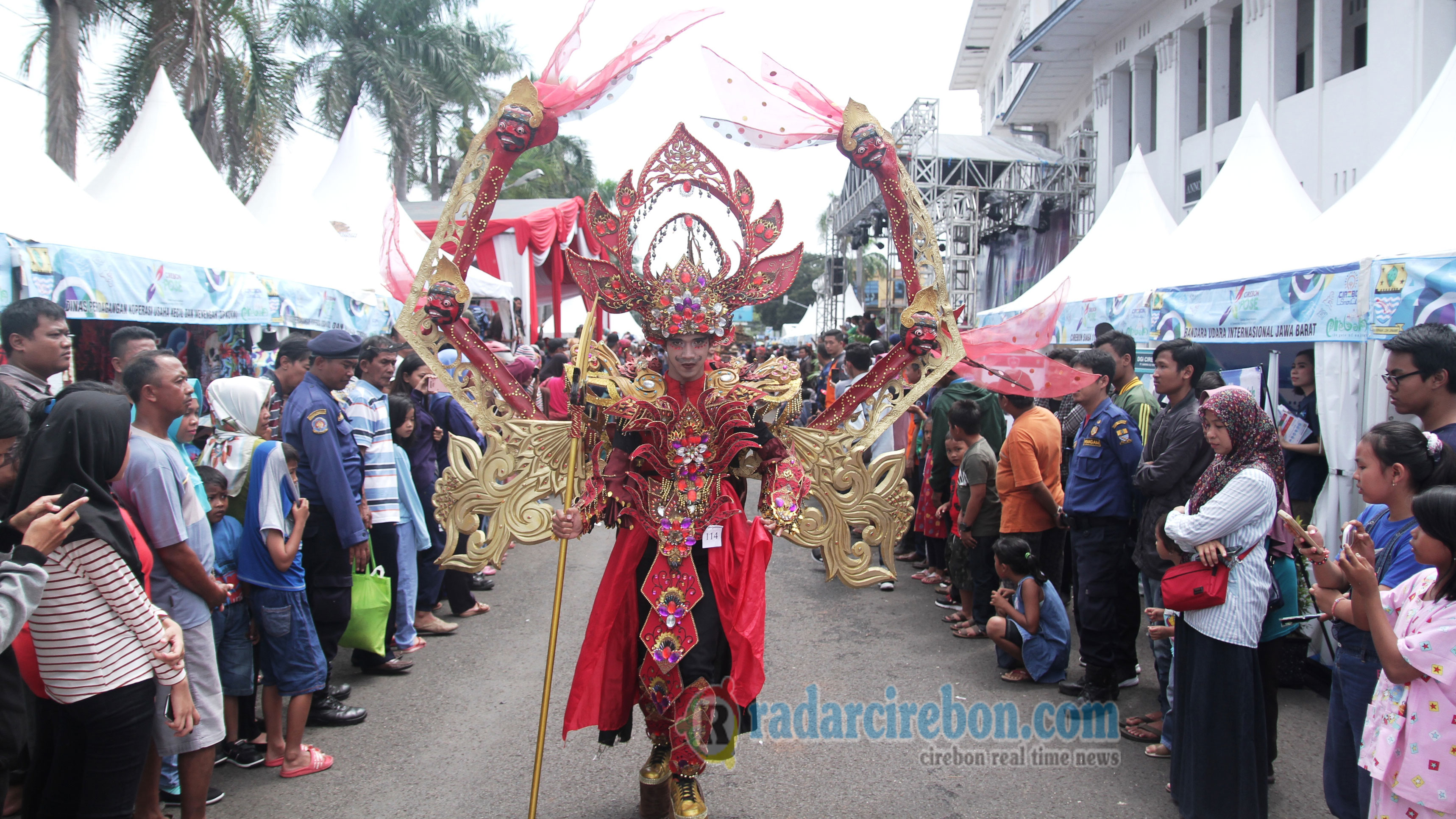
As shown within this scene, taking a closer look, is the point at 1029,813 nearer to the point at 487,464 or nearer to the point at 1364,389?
the point at 487,464

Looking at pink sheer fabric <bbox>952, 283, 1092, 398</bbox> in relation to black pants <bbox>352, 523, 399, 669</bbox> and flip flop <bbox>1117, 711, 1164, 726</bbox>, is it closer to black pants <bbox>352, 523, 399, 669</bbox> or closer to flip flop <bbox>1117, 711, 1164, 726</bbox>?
flip flop <bbox>1117, 711, 1164, 726</bbox>

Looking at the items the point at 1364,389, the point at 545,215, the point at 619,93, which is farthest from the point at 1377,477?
the point at 545,215

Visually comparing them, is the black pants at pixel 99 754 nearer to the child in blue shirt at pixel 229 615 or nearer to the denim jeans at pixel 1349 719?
the child in blue shirt at pixel 229 615

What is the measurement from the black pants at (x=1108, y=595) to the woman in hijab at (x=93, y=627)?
394 centimetres

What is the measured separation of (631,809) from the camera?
3.35 m

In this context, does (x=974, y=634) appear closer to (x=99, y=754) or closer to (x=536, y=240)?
(x=99, y=754)

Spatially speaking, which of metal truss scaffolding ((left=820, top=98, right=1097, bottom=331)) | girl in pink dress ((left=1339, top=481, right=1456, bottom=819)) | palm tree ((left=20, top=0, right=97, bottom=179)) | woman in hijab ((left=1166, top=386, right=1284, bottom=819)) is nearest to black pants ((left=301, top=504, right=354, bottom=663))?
woman in hijab ((left=1166, top=386, right=1284, bottom=819))

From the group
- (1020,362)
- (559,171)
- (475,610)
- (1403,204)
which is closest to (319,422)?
(475,610)

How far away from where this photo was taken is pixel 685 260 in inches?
127

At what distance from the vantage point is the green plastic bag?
4273 mm

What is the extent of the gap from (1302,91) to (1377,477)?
10.2 metres

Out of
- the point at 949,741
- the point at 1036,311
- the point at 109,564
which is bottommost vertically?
the point at 949,741

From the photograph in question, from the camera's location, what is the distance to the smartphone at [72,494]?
7.61ft

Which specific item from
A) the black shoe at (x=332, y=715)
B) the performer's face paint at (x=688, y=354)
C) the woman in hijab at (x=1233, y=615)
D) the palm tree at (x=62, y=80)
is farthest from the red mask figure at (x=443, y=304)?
the palm tree at (x=62, y=80)
